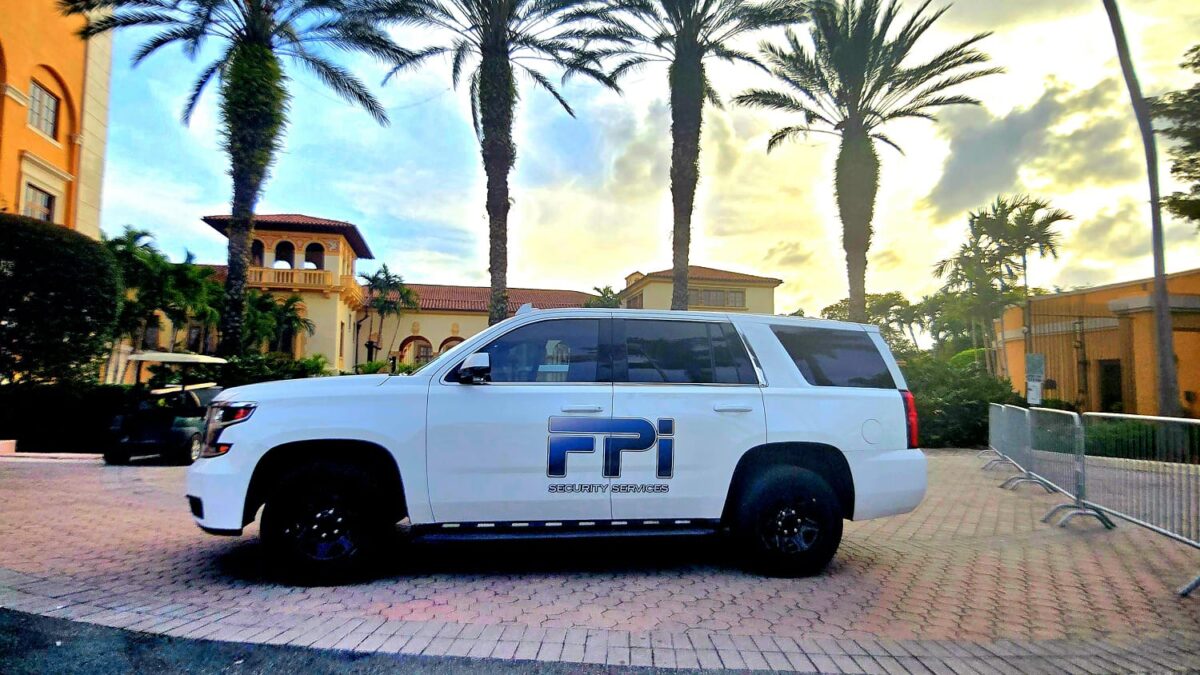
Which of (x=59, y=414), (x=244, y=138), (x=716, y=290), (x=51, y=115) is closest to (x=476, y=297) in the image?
(x=716, y=290)

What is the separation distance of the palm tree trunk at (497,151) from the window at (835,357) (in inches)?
435

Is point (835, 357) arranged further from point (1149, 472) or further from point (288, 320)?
point (288, 320)

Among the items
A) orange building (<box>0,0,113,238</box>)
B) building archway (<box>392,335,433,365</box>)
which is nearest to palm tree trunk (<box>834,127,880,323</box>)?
orange building (<box>0,0,113,238</box>)

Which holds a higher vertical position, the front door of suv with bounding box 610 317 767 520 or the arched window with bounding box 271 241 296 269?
the arched window with bounding box 271 241 296 269

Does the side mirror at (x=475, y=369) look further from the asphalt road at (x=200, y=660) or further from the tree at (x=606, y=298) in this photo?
the tree at (x=606, y=298)

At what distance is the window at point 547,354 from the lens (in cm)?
471

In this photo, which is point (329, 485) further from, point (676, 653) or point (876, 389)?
point (876, 389)

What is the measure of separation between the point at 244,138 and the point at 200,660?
52.2 ft

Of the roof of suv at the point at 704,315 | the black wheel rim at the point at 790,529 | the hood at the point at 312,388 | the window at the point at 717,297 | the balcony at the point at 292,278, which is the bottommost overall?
the black wheel rim at the point at 790,529

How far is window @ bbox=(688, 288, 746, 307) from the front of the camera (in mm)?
48656

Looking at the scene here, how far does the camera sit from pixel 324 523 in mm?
4387

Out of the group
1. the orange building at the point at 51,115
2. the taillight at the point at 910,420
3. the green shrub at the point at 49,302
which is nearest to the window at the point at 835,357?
the taillight at the point at 910,420

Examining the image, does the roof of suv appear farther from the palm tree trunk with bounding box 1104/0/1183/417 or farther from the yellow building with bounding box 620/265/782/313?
the yellow building with bounding box 620/265/782/313

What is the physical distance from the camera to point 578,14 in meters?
16.0
